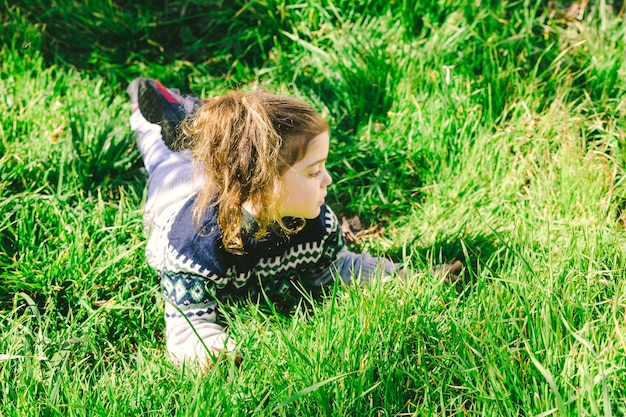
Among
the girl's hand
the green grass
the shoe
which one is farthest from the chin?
the shoe

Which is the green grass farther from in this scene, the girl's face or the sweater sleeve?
the girl's face

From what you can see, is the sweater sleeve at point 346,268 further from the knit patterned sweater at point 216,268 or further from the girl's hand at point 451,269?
the girl's hand at point 451,269

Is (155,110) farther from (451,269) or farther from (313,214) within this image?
(451,269)

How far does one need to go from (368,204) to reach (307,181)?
91cm

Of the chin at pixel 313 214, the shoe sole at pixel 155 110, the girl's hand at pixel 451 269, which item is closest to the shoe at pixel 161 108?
the shoe sole at pixel 155 110

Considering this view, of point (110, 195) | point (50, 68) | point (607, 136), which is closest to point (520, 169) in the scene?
point (607, 136)

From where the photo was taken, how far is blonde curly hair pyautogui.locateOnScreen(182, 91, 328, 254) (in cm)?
212

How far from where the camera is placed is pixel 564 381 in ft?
5.99

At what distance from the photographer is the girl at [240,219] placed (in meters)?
2.15

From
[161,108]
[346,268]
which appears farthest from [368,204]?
[161,108]

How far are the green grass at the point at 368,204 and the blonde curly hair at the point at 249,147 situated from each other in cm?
38

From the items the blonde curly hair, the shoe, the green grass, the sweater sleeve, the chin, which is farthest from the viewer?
the shoe

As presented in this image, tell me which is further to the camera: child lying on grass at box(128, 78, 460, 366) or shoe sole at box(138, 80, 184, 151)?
shoe sole at box(138, 80, 184, 151)

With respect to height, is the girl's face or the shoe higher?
the girl's face
